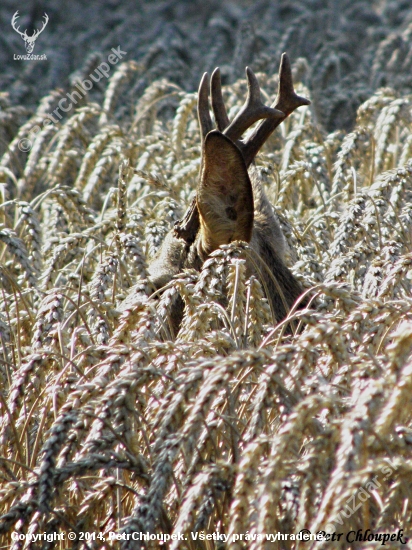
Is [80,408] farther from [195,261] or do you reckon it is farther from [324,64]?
[324,64]

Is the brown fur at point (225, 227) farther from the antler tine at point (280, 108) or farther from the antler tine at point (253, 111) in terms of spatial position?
the antler tine at point (253, 111)

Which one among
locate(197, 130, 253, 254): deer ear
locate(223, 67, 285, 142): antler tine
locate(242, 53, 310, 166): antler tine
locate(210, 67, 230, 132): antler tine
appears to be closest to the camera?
locate(197, 130, 253, 254): deer ear

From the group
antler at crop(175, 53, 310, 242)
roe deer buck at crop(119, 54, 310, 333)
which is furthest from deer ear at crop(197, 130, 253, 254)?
antler at crop(175, 53, 310, 242)

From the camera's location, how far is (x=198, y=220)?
4.59 metres

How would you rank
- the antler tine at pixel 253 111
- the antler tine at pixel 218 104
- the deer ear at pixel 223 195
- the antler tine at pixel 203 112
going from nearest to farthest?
1. the deer ear at pixel 223 195
2. the antler tine at pixel 253 111
3. the antler tine at pixel 203 112
4. the antler tine at pixel 218 104

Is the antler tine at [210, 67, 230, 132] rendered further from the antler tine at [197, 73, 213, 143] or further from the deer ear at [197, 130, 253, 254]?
the deer ear at [197, 130, 253, 254]

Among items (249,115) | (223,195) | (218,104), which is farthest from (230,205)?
(218,104)

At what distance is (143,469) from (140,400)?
39 centimetres

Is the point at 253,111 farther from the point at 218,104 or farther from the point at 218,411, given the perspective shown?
the point at 218,411

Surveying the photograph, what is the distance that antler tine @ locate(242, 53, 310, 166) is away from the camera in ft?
14.3

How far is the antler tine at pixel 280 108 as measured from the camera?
4371 millimetres

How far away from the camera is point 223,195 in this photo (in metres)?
4.08

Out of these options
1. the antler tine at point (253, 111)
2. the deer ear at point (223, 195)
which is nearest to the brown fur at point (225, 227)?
the deer ear at point (223, 195)

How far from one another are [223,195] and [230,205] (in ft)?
0.27
